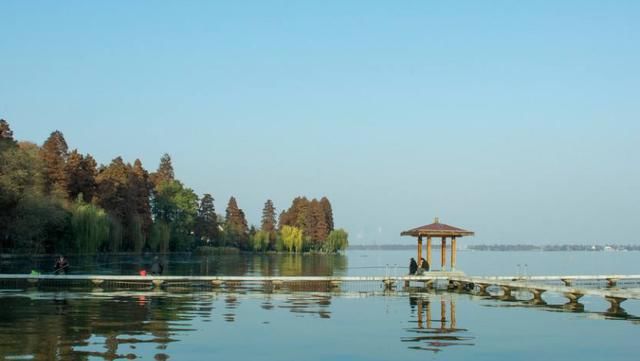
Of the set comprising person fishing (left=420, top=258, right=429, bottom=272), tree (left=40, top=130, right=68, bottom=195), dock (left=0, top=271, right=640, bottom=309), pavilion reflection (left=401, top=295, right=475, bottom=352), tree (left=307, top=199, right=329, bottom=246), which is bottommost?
pavilion reflection (left=401, top=295, right=475, bottom=352)

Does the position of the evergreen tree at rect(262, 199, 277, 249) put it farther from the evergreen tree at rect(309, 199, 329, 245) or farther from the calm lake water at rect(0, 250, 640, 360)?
the calm lake water at rect(0, 250, 640, 360)

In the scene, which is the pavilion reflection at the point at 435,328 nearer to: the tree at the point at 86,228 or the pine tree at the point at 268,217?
the tree at the point at 86,228

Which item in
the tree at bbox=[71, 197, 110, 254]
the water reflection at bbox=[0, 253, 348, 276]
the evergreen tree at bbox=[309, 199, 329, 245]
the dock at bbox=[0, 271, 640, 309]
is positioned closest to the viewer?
the dock at bbox=[0, 271, 640, 309]

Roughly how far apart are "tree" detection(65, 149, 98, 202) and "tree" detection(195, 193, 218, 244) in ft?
135

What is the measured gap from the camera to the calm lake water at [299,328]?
1608 centimetres

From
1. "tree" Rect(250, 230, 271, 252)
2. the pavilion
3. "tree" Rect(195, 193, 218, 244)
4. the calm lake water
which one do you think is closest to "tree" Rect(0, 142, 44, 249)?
the calm lake water

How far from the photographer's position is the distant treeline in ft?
221

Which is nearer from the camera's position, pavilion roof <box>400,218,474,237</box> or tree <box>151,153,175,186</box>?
pavilion roof <box>400,218,474,237</box>

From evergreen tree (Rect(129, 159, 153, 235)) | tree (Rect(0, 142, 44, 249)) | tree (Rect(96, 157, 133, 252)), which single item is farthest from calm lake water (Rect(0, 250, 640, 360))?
evergreen tree (Rect(129, 159, 153, 235))

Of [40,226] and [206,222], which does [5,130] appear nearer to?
[40,226]

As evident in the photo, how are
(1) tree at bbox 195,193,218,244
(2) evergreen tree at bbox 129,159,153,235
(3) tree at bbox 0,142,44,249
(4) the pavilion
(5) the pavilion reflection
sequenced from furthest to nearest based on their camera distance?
(1) tree at bbox 195,193,218,244
(2) evergreen tree at bbox 129,159,153,235
(3) tree at bbox 0,142,44,249
(4) the pavilion
(5) the pavilion reflection

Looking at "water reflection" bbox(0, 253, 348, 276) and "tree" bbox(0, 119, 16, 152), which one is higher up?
"tree" bbox(0, 119, 16, 152)

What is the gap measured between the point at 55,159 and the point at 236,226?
6342 centimetres

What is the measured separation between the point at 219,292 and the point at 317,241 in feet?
399
